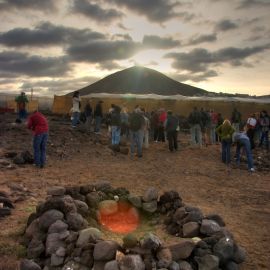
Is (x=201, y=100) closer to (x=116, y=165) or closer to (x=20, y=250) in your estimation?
(x=116, y=165)

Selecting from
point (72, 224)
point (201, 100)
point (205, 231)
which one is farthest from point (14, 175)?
point (201, 100)

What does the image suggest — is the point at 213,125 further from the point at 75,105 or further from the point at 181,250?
the point at 181,250

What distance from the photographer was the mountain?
239 feet

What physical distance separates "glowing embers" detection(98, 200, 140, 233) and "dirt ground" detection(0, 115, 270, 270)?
5.30 feet

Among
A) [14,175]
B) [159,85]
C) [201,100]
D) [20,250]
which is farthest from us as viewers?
[159,85]

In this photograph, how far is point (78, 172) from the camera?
1452 centimetres

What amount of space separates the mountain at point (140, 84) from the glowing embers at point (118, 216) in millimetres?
61650

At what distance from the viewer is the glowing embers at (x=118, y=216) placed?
353 inches

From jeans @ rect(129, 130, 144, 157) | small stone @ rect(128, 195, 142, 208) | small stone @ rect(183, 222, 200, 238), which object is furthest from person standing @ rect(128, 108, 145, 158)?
small stone @ rect(183, 222, 200, 238)

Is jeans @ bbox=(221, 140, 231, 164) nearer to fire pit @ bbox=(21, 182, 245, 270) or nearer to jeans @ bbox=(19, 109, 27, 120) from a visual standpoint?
fire pit @ bbox=(21, 182, 245, 270)

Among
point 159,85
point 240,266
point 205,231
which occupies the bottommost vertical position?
point 240,266

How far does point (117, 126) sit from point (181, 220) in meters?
11.1

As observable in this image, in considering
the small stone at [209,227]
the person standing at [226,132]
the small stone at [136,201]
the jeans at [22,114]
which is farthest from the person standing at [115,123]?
the small stone at [209,227]

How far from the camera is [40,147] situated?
14.7 m
